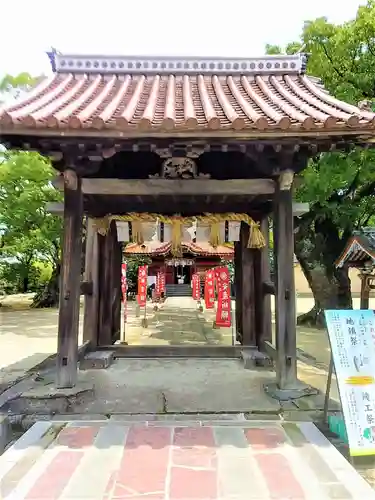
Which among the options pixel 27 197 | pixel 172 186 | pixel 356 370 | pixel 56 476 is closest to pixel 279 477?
pixel 356 370

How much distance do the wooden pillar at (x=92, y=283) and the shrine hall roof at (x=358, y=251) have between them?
492cm

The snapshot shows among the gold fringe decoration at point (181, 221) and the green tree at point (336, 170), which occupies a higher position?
the green tree at point (336, 170)

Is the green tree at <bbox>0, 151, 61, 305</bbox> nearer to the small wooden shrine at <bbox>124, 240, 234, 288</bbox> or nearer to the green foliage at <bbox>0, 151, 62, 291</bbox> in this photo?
the green foliage at <bbox>0, 151, 62, 291</bbox>

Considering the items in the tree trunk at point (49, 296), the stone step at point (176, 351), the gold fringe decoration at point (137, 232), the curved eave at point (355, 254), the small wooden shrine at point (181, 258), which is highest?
the small wooden shrine at point (181, 258)

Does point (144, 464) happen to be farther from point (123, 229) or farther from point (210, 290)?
point (210, 290)

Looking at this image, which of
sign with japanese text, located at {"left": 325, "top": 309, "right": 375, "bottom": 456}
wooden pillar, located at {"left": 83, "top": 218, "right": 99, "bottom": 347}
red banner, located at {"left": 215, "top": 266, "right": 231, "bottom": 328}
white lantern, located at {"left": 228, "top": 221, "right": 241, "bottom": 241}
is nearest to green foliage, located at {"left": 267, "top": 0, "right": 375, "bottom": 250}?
white lantern, located at {"left": 228, "top": 221, "right": 241, "bottom": 241}

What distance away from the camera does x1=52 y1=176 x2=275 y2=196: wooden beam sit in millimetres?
6516

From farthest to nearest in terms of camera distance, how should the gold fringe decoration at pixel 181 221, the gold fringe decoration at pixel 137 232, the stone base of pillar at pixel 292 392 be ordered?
the gold fringe decoration at pixel 137 232 → the gold fringe decoration at pixel 181 221 → the stone base of pillar at pixel 292 392

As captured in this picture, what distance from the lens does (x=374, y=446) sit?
4.50 metres

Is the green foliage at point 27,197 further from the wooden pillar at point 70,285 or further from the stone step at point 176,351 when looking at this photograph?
the wooden pillar at point 70,285

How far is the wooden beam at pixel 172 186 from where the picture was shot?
21.4 ft

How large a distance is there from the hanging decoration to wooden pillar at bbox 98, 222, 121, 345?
760 millimetres

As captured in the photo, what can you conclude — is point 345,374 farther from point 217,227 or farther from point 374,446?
point 217,227

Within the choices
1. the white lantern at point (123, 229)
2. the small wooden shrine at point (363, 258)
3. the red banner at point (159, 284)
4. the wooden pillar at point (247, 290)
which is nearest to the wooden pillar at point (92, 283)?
the white lantern at point (123, 229)
